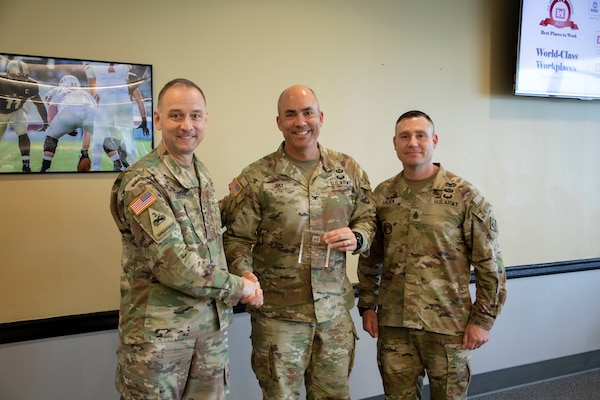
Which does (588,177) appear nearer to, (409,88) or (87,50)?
(409,88)

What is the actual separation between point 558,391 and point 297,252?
2.20 meters

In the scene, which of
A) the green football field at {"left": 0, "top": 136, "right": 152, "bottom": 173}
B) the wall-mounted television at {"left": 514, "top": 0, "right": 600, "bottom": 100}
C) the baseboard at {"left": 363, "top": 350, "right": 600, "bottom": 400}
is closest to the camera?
the green football field at {"left": 0, "top": 136, "right": 152, "bottom": 173}

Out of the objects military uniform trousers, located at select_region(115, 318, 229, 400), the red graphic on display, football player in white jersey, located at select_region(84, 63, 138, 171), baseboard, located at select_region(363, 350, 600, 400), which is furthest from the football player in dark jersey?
the red graphic on display

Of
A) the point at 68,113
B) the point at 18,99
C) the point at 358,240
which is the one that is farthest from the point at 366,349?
the point at 18,99

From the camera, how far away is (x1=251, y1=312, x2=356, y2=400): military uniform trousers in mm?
1821

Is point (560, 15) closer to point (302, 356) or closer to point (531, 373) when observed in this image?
point (531, 373)

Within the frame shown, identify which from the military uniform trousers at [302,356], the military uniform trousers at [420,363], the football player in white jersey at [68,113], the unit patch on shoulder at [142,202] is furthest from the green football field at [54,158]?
the military uniform trousers at [420,363]

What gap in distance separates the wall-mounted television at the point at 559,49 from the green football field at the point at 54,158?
7.94ft

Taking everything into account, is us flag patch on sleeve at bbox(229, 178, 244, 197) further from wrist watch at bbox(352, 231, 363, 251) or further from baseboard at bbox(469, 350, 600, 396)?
baseboard at bbox(469, 350, 600, 396)

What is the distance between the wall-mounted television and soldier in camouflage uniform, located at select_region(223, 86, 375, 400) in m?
1.63

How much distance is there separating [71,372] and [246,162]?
4.07ft

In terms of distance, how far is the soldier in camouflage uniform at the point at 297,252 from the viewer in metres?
1.83

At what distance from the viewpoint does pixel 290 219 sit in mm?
1852

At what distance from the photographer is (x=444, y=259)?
1.90m
